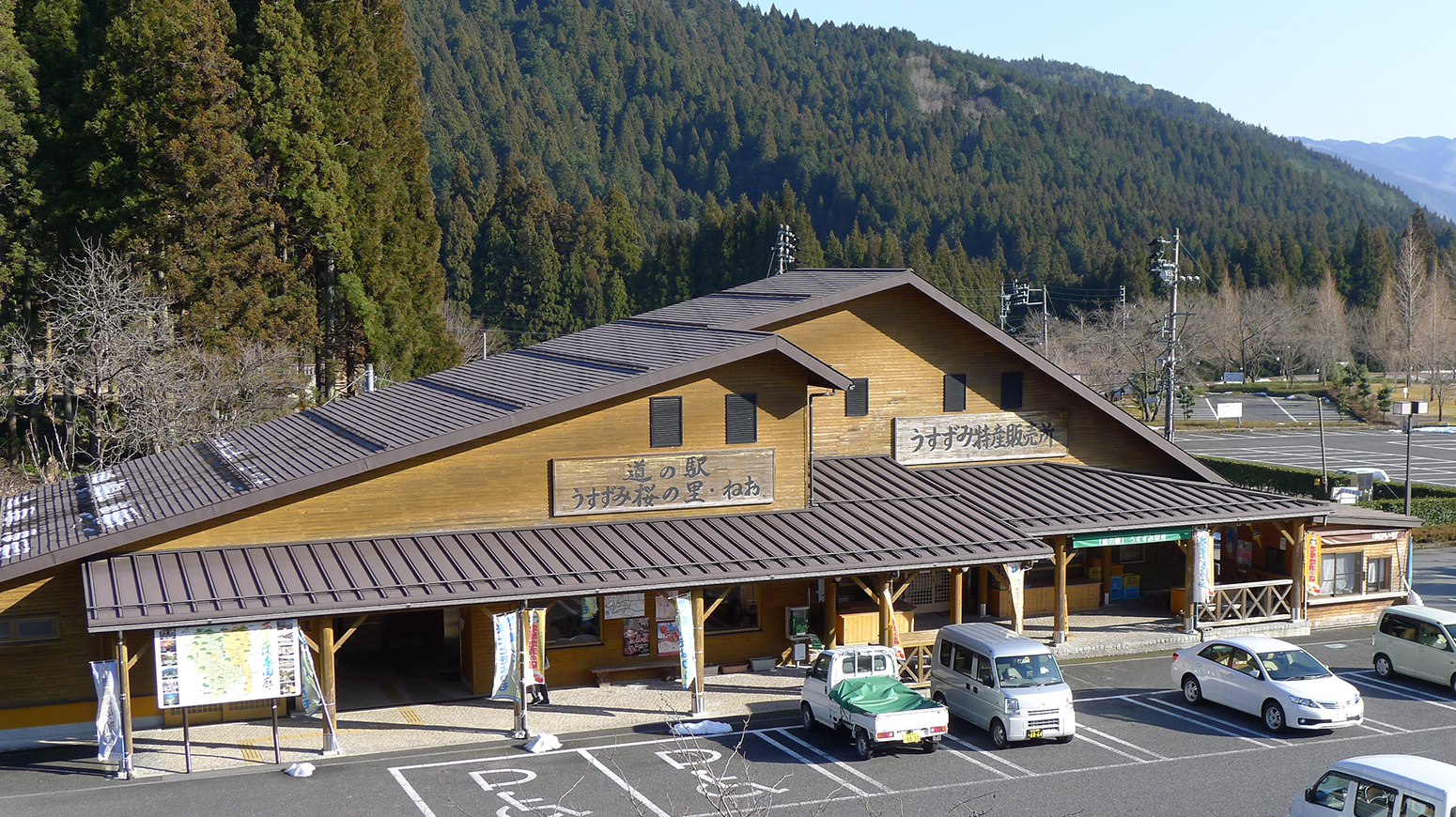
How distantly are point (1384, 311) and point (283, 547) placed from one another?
394 ft

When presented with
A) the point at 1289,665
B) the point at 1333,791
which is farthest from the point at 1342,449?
the point at 1333,791

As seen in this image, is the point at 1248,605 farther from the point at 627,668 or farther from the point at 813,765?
the point at 627,668

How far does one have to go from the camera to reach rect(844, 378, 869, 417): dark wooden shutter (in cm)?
2856

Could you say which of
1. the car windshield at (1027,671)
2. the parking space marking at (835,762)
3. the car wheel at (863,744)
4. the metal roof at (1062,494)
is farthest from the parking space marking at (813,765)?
the metal roof at (1062,494)

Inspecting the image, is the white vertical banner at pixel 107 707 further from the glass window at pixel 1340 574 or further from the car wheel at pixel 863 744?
the glass window at pixel 1340 574

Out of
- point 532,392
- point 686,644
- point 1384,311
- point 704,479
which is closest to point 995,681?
point 686,644

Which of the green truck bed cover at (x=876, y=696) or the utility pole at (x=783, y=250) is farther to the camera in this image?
the utility pole at (x=783, y=250)

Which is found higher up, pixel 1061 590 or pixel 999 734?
pixel 1061 590

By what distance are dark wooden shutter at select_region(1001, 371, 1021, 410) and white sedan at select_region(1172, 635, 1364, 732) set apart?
26.5 feet

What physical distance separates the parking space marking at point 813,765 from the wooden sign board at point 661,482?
5.19 metres

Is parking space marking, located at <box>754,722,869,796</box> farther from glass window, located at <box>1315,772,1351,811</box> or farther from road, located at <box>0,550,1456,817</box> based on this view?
glass window, located at <box>1315,772,1351,811</box>

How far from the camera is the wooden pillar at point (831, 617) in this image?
82.3 feet

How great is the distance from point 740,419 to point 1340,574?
1609cm

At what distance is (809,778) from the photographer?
1859 centimetres
